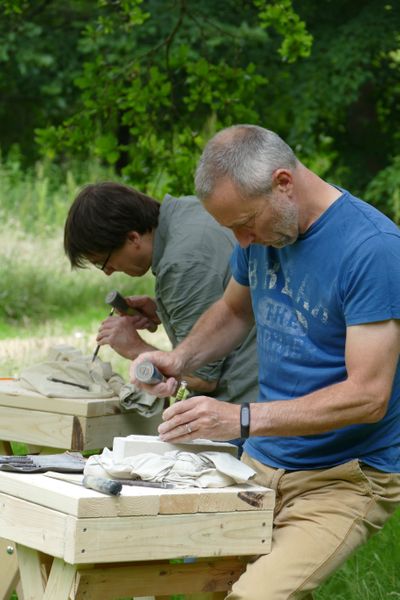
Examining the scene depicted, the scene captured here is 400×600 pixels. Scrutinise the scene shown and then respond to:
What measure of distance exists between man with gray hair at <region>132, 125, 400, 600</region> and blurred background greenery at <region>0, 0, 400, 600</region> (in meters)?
1.42

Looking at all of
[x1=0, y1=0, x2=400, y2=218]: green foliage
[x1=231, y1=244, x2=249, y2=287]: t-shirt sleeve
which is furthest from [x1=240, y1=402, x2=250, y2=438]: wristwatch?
[x1=0, y1=0, x2=400, y2=218]: green foliage

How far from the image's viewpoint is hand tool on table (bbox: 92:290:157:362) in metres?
5.12

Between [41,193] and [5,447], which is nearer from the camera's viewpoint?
[5,447]

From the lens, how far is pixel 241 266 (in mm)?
4062

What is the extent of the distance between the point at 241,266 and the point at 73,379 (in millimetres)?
1104

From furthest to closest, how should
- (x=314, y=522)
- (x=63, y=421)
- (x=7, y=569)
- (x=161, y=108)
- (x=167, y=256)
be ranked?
(x=161, y=108)
(x=167, y=256)
(x=63, y=421)
(x=7, y=569)
(x=314, y=522)

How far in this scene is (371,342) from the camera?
130 inches

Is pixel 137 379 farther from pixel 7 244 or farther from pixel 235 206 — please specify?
pixel 7 244

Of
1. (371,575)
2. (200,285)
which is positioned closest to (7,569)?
(200,285)

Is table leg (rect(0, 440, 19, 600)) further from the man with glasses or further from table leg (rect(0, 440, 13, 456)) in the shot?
the man with glasses

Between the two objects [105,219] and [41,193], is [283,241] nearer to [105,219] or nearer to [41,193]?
[105,219]

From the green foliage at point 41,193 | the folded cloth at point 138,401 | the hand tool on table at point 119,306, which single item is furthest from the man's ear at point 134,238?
the green foliage at point 41,193

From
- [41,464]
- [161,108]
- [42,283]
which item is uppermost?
[41,464]

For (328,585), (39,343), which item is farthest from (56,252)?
(328,585)
